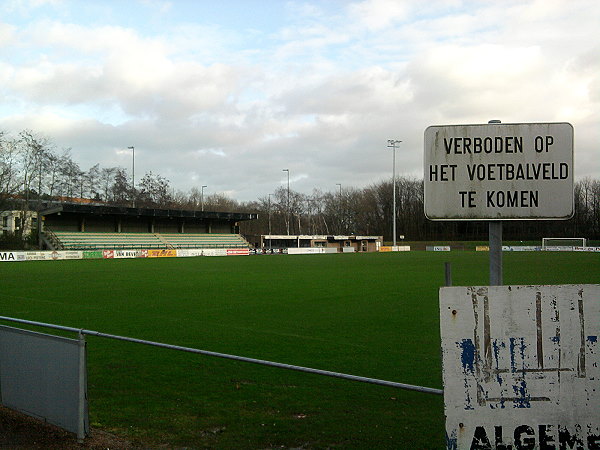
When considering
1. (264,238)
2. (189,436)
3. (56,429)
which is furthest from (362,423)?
(264,238)

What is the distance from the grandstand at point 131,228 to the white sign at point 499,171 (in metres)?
69.1

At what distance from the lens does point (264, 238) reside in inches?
3844

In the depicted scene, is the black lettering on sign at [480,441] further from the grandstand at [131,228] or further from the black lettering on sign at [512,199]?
the grandstand at [131,228]

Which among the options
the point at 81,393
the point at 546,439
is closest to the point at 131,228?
the point at 81,393

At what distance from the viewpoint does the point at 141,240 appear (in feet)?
252

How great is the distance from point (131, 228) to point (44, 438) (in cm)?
7921

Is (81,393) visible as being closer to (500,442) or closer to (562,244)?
(500,442)

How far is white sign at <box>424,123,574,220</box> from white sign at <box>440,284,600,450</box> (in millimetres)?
594

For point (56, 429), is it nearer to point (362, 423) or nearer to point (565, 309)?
point (362, 423)

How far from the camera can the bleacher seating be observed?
69.8 metres

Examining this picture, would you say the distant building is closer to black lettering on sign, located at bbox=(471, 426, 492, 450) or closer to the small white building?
the small white building

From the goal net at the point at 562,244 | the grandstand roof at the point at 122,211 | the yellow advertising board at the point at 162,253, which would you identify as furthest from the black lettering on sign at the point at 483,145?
the goal net at the point at 562,244

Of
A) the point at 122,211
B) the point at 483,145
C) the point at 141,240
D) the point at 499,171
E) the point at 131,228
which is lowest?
the point at 141,240

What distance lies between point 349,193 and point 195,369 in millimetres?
133122
